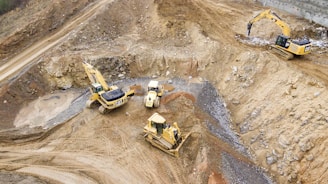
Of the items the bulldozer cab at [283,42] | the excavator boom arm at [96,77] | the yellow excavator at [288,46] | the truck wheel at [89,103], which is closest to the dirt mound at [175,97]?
the excavator boom arm at [96,77]

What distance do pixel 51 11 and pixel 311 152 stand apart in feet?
74.4

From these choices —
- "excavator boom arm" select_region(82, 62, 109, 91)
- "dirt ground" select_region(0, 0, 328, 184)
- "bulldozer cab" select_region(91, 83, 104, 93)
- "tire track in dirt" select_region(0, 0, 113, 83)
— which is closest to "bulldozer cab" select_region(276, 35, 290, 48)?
"dirt ground" select_region(0, 0, 328, 184)

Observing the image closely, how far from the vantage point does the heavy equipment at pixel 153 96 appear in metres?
18.5

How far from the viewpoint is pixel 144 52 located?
2280cm

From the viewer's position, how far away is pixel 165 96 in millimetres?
19734

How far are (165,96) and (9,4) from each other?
2444cm

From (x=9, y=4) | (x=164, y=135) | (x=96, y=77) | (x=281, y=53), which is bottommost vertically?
(x=9, y=4)

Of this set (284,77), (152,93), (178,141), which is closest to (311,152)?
(284,77)

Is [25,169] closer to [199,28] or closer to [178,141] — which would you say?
[178,141]

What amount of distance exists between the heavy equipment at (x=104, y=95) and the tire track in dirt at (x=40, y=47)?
5.94 m

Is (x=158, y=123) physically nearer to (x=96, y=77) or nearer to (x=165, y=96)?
(x=165, y=96)

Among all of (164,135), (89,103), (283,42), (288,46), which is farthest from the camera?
(283,42)

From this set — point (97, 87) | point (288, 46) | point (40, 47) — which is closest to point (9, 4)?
point (40, 47)

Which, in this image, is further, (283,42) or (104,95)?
(283,42)
